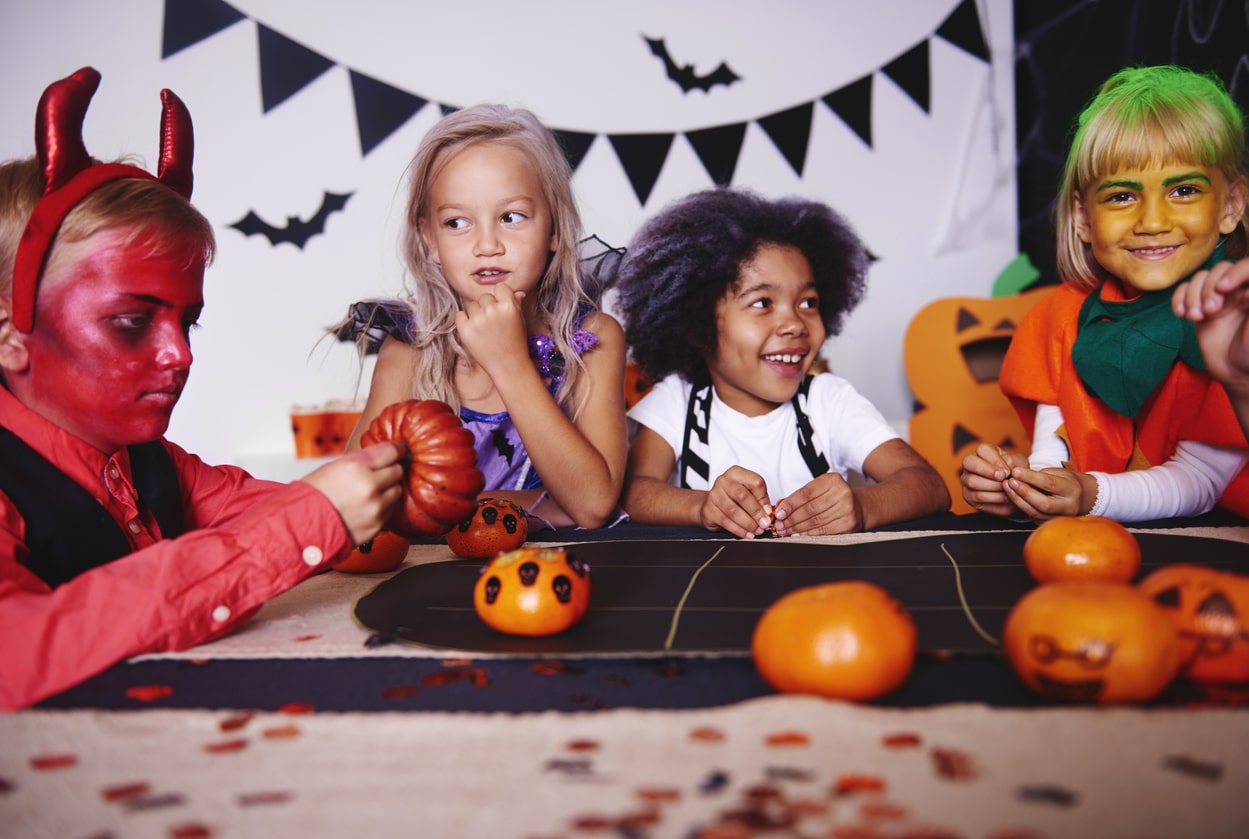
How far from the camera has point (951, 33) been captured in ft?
10.9

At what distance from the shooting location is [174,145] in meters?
1.17

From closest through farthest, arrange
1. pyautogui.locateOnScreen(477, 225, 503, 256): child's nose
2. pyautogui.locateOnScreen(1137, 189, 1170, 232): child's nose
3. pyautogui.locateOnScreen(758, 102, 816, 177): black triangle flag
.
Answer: pyautogui.locateOnScreen(1137, 189, 1170, 232): child's nose
pyautogui.locateOnScreen(477, 225, 503, 256): child's nose
pyautogui.locateOnScreen(758, 102, 816, 177): black triangle flag

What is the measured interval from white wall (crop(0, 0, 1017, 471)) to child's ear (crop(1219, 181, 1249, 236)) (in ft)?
5.36

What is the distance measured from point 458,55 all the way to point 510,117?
130 cm

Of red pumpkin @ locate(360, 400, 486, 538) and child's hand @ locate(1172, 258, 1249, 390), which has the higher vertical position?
child's hand @ locate(1172, 258, 1249, 390)

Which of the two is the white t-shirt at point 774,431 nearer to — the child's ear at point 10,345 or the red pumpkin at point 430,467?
the red pumpkin at point 430,467

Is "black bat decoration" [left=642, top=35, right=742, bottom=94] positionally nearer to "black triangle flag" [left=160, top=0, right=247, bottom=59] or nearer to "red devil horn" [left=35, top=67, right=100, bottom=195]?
"black triangle flag" [left=160, top=0, right=247, bottom=59]

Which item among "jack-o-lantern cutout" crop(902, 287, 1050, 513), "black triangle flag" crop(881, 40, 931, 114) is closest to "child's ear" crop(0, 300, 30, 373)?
"jack-o-lantern cutout" crop(902, 287, 1050, 513)

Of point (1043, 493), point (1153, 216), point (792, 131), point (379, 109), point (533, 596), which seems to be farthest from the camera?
point (792, 131)

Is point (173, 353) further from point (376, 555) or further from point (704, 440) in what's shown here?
point (704, 440)

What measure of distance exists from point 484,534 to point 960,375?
217cm

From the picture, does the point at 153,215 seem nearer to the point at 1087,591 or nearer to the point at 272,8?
the point at 1087,591

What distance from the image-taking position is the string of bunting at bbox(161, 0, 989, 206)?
9.39 ft

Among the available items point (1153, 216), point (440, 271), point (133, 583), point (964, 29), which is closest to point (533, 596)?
point (133, 583)
